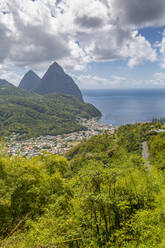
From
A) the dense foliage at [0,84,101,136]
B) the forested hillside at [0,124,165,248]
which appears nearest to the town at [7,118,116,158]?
the dense foliage at [0,84,101,136]

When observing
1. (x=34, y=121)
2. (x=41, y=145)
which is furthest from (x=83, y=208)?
(x=34, y=121)

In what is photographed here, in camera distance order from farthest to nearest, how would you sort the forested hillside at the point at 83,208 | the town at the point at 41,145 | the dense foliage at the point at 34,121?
1. the dense foliage at the point at 34,121
2. the town at the point at 41,145
3. the forested hillside at the point at 83,208

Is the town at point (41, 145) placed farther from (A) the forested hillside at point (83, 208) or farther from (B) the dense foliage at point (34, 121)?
(A) the forested hillside at point (83, 208)

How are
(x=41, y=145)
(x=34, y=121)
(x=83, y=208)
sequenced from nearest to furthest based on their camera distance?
(x=83, y=208)
(x=41, y=145)
(x=34, y=121)

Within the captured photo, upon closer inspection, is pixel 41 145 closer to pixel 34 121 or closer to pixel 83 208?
pixel 34 121

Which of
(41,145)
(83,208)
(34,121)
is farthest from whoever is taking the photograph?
(34,121)

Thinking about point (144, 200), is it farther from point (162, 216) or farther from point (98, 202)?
point (98, 202)

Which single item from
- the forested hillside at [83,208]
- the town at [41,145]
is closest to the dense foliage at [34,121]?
the town at [41,145]

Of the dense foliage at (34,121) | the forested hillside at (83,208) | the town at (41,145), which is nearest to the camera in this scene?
the forested hillside at (83,208)
